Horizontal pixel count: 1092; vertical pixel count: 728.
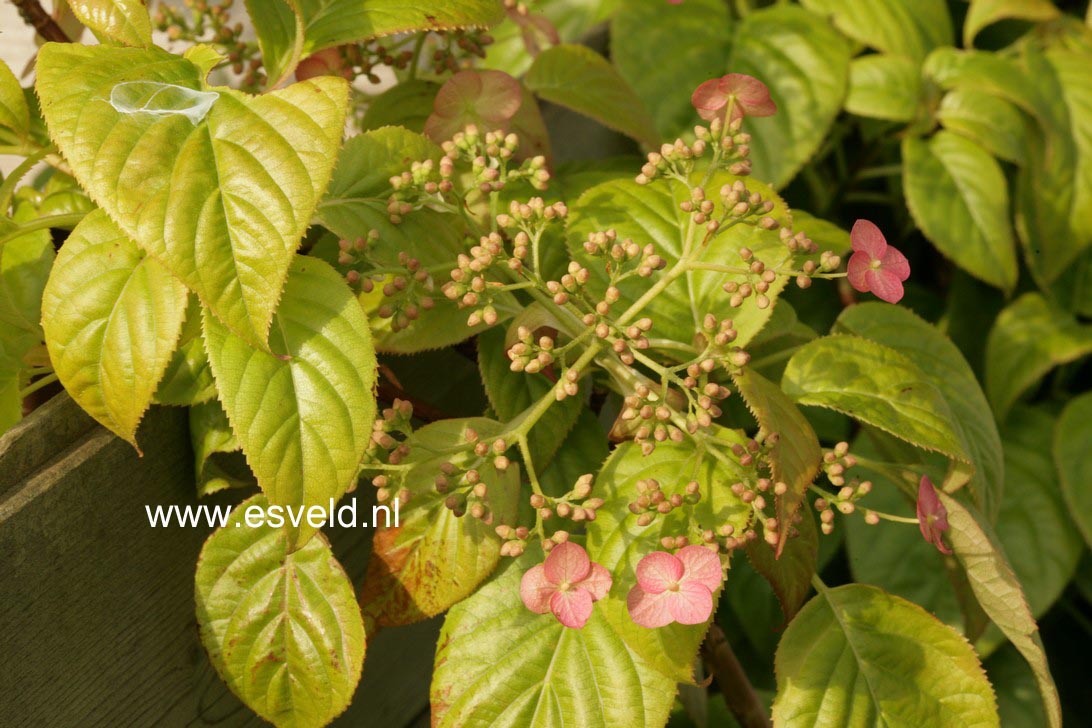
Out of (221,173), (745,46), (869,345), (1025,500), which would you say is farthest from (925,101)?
(221,173)

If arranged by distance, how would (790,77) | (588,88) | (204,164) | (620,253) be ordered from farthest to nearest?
(790,77)
(588,88)
(620,253)
(204,164)

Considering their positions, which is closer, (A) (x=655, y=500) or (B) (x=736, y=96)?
(A) (x=655, y=500)

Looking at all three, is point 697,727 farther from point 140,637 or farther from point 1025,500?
point 140,637

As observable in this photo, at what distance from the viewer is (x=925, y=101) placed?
139 cm

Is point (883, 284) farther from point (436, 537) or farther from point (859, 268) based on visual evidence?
point (436, 537)

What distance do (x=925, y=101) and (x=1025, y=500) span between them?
56 cm

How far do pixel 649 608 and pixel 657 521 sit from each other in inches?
3.1

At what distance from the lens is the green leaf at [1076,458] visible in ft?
4.64

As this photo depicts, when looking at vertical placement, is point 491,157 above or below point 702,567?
above

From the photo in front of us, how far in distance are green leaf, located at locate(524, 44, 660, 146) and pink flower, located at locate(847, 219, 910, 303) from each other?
0.37m

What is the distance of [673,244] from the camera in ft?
2.99

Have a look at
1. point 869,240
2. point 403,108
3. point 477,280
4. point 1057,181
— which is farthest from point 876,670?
point 1057,181

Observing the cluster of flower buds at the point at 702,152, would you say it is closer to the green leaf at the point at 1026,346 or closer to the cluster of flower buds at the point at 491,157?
the cluster of flower buds at the point at 491,157

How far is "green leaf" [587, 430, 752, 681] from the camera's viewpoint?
0.74 meters
